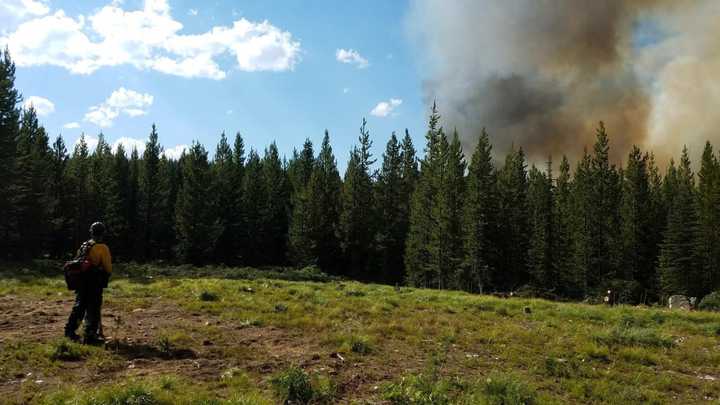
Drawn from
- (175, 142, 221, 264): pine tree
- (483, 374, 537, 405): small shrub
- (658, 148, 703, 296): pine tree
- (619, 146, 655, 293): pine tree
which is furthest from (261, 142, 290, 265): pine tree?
(483, 374, 537, 405): small shrub

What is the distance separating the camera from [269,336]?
13406mm

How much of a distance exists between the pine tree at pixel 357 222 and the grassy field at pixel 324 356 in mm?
54910

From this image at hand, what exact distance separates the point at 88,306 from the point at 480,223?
54.1 meters

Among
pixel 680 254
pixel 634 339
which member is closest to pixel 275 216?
pixel 680 254

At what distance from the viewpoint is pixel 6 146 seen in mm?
Result: 47156

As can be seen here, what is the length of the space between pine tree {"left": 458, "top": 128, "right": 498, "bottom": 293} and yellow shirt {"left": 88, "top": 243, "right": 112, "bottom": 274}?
52.2m

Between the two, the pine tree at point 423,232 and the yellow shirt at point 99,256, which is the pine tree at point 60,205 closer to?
the pine tree at point 423,232

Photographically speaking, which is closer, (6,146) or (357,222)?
(6,146)

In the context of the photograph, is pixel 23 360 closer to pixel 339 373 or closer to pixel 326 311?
pixel 339 373

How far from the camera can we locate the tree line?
6222 cm

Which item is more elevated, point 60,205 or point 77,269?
point 60,205

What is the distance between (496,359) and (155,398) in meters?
8.19

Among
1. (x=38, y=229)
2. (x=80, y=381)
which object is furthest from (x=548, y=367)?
(x=38, y=229)

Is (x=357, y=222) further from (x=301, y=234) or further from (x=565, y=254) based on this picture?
(x=565, y=254)
